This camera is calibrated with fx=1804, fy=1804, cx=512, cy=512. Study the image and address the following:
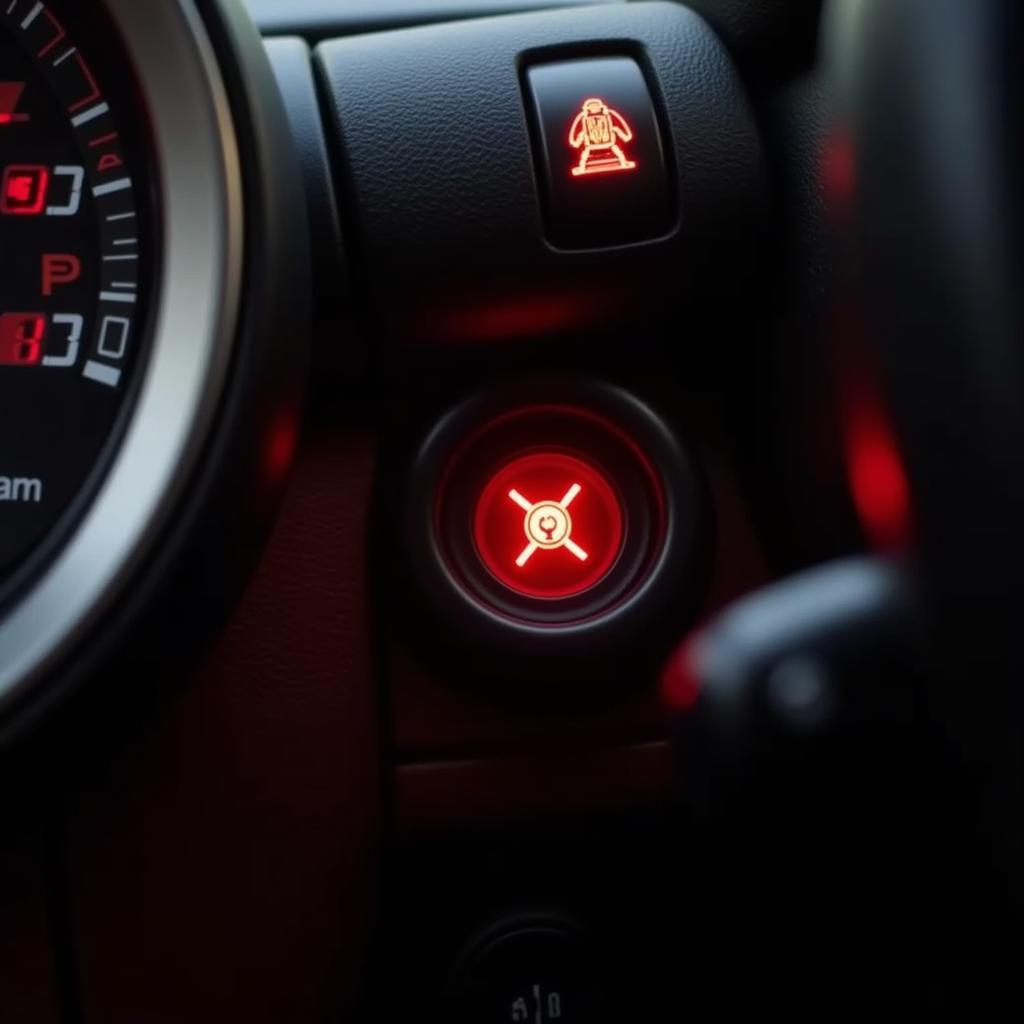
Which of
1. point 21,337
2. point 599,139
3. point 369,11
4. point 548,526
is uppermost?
point 369,11

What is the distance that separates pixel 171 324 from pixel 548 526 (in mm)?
318

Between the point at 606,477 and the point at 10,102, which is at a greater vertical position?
the point at 10,102

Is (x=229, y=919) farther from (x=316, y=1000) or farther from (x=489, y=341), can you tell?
(x=489, y=341)

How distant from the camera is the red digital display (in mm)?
1146

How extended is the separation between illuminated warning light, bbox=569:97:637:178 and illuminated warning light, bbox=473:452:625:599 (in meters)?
0.21

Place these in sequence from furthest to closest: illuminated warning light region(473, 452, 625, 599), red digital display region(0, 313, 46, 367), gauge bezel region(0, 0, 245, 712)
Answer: illuminated warning light region(473, 452, 625, 599), red digital display region(0, 313, 46, 367), gauge bezel region(0, 0, 245, 712)

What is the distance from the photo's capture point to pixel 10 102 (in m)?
1.16

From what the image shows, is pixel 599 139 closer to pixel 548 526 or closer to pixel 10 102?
pixel 548 526

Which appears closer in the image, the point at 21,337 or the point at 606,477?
the point at 21,337

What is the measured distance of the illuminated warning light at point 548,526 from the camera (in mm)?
1246

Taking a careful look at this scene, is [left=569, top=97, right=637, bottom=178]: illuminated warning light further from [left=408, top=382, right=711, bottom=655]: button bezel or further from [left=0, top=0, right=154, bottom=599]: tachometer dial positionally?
[left=0, top=0, right=154, bottom=599]: tachometer dial

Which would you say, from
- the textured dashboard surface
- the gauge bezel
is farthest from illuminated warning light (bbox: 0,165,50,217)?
the textured dashboard surface

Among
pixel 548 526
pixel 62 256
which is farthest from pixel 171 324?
pixel 548 526

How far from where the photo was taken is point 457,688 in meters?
1.24
